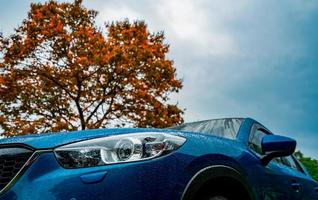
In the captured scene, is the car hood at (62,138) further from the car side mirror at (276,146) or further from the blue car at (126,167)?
the car side mirror at (276,146)

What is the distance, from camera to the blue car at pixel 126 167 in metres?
3.32

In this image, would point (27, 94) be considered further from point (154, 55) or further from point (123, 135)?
point (123, 135)

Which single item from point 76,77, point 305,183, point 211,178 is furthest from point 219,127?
point 76,77

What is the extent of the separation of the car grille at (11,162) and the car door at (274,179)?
1.75 m

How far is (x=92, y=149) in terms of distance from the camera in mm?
3506

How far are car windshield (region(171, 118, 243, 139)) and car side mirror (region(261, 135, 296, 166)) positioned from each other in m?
0.39

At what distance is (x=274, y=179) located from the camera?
4598mm

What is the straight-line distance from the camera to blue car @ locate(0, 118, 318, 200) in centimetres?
332

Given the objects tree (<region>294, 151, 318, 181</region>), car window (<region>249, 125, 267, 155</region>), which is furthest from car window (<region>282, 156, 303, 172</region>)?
tree (<region>294, 151, 318, 181</region>)

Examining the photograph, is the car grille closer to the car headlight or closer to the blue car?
the blue car

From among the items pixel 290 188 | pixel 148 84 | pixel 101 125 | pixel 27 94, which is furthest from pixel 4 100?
pixel 290 188

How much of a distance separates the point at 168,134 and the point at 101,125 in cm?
2448

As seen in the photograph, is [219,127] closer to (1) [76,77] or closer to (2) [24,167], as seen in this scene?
(2) [24,167]

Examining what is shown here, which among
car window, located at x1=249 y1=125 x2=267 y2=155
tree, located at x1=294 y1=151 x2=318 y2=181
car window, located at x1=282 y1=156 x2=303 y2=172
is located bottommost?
car window, located at x1=282 y1=156 x2=303 y2=172
